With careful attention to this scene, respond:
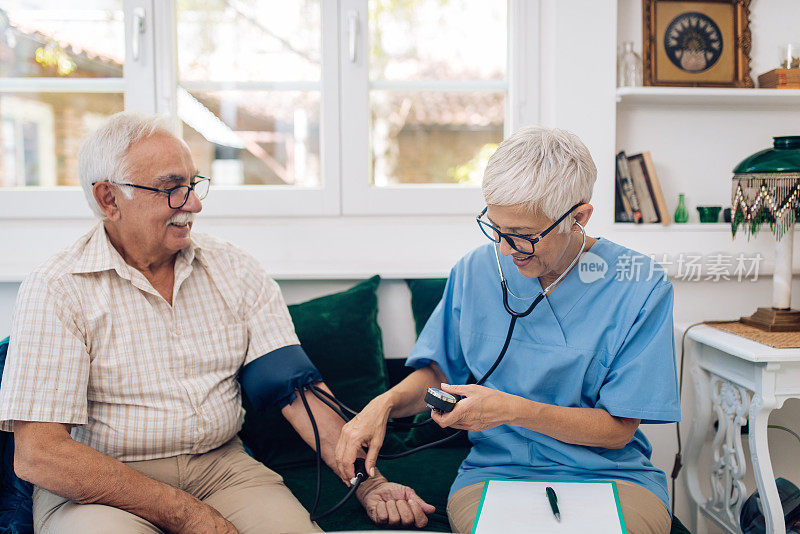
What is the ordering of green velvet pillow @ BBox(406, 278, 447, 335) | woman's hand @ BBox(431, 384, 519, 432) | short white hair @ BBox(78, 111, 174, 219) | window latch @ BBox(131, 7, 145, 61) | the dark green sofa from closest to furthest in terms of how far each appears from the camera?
1. woman's hand @ BBox(431, 384, 519, 432)
2. short white hair @ BBox(78, 111, 174, 219)
3. the dark green sofa
4. green velvet pillow @ BBox(406, 278, 447, 335)
5. window latch @ BBox(131, 7, 145, 61)

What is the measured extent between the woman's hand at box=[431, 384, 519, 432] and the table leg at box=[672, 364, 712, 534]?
1.02 meters

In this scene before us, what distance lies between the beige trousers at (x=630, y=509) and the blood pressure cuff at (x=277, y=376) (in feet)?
1.39

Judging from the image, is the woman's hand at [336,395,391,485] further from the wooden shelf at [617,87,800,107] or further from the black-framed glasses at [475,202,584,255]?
the wooden shelf at [617,87,800,107]

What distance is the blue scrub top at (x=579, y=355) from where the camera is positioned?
3.84ft

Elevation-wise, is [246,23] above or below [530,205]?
above

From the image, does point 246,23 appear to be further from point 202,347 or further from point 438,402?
point 438,402

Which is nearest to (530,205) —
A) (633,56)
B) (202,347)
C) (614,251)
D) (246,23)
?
(614,251)

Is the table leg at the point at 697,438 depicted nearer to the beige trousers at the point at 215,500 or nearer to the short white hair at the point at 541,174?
the short white hair at the point at 541,174

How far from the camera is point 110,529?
3.57 ft

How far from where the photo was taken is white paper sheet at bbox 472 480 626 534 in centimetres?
97

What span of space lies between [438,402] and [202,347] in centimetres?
58

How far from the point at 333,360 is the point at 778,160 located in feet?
4.28

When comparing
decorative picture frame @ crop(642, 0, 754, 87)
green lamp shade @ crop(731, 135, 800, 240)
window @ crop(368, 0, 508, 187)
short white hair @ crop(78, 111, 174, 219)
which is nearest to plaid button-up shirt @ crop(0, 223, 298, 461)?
short white hair @ crop(78, 111, 174, 219)

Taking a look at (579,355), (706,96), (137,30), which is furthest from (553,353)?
(137,30)
